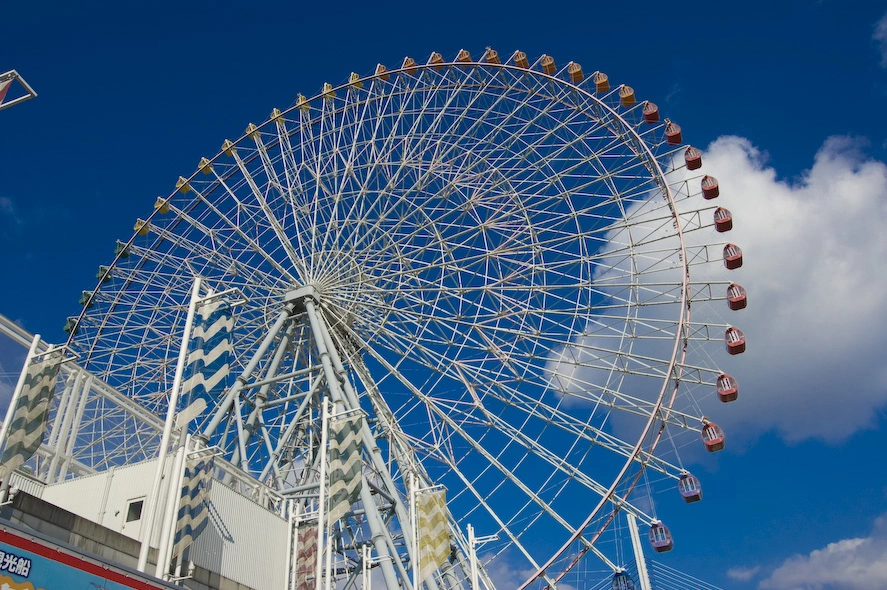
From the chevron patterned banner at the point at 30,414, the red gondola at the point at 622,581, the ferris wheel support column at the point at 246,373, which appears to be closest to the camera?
the chevron patterned banner at the point at 30,414

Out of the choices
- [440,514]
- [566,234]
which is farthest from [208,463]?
[566,234]

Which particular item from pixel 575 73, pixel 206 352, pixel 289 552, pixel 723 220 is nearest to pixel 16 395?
pixel 206 352

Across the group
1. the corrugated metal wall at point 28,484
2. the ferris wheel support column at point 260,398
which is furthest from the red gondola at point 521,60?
the corrugated metal wall at point 28,484

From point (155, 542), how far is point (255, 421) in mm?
10888

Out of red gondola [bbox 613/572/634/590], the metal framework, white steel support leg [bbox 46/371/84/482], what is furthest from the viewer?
red gondola [bbox 613/572/634/590]

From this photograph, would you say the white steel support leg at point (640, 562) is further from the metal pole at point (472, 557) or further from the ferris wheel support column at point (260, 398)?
the ferris wheel support column at point (260, 398)

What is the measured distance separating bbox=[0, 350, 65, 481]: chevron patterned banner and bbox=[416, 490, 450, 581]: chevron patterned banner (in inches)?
374

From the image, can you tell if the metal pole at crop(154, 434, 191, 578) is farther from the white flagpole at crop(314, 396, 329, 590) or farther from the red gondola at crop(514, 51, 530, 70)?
the red gondola at crop(514, 51, 530, 70)

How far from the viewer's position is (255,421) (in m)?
28.2

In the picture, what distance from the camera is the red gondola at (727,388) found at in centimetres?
2791

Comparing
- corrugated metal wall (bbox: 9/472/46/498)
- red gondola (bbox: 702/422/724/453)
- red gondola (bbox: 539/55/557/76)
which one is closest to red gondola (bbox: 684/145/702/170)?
red gondola (bbox: 539/55/557/76)

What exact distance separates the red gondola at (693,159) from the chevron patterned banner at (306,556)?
19.7 meters

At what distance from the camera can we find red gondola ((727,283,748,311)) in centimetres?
2884

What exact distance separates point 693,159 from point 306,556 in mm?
20713
